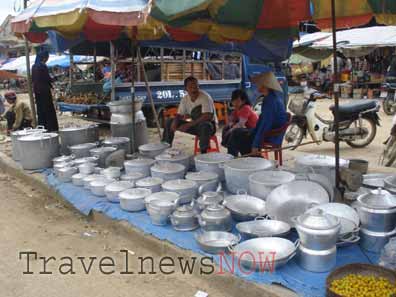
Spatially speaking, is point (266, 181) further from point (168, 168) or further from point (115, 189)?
point (115, 189)

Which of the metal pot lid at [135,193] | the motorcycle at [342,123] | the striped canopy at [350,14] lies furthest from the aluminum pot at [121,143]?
the motorcycle at [342,123]

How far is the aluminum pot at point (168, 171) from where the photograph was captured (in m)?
4.25

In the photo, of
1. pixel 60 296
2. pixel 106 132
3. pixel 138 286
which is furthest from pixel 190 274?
Answer: pixel 106 132

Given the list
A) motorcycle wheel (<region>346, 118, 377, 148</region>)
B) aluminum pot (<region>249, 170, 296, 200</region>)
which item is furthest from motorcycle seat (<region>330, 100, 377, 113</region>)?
aluminum pot (<region>249, 170, 296, 200</region>)

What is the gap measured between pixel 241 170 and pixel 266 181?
13.0 inches

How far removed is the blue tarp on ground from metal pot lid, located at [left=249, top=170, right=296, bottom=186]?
53 cm

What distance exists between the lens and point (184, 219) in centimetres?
334

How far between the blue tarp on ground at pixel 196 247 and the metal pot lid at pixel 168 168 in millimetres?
561

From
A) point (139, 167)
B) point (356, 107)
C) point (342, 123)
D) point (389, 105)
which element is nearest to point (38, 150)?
point (139, 167)

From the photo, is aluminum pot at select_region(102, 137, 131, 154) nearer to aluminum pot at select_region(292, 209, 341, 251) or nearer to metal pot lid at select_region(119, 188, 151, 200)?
metal pot lid at select_region(119, 188, 151, 200)

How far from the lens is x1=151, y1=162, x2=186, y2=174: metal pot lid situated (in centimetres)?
427

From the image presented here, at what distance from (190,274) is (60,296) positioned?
91 cm

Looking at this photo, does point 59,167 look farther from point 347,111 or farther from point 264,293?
point 347,111

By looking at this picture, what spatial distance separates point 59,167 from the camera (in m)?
4.98
